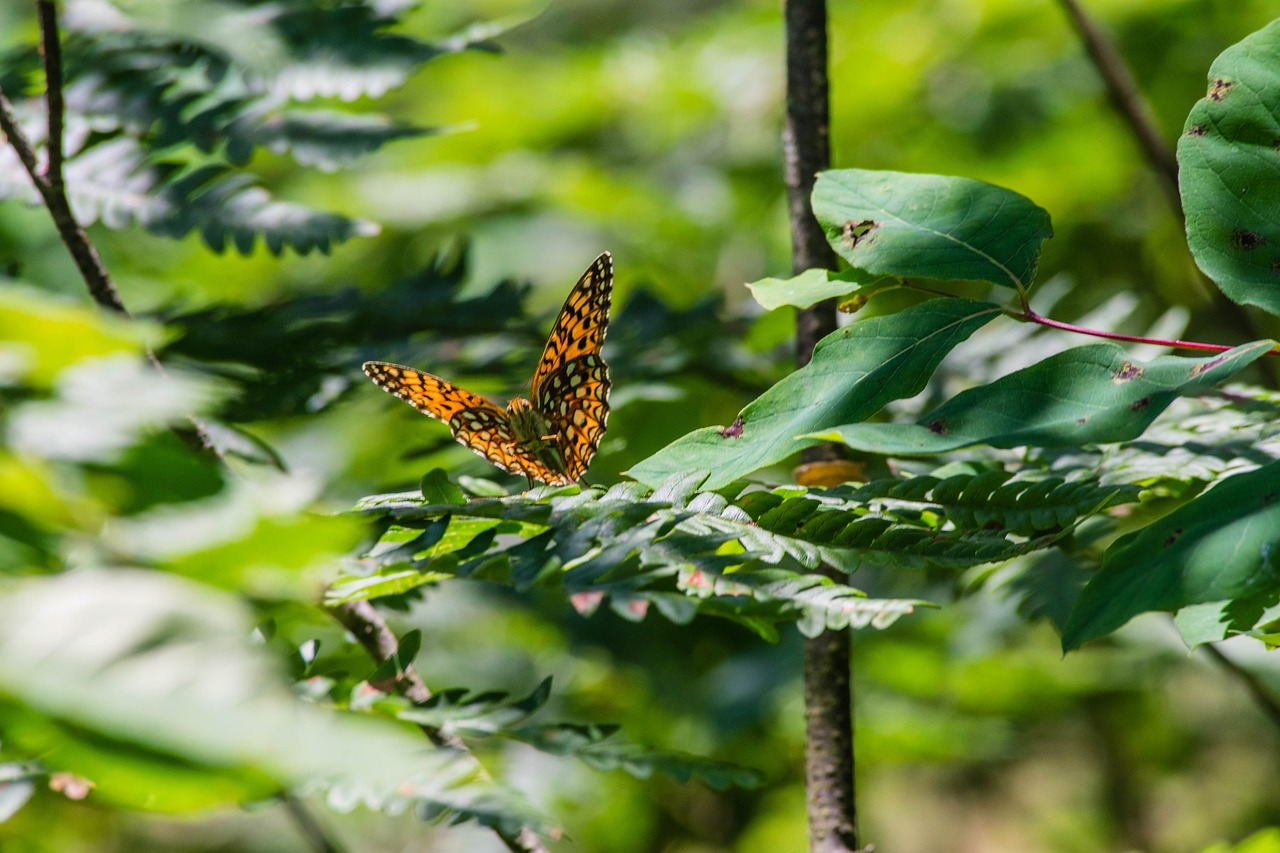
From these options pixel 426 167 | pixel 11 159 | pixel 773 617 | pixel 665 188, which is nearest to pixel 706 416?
pixel 665 188

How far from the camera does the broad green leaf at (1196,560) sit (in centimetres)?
43

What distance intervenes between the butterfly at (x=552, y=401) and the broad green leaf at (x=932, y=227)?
452mm

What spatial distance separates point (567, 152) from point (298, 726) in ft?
8.85

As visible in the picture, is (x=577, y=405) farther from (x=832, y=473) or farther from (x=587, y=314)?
(x=832, y=473)

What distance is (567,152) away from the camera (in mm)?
2859

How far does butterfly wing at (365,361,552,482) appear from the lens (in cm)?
103

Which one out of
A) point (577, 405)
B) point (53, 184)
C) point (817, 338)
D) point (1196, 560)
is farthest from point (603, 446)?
point (1196, 560)

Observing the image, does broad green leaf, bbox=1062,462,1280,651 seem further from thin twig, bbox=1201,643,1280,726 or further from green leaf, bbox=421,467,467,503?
thin twig, bbox=1201,643,1280,726

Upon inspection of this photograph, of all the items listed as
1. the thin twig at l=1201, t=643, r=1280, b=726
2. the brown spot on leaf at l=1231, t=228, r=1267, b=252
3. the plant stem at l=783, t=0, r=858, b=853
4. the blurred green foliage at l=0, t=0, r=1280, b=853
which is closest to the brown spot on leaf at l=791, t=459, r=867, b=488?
the plant stem at l=783, t=0, r=858, b=853

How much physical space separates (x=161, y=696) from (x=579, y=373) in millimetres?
864

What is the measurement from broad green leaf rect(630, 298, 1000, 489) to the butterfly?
0.48 m

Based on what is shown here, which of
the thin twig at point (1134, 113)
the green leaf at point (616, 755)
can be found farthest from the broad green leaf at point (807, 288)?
the thin twig at point (1134, 113)

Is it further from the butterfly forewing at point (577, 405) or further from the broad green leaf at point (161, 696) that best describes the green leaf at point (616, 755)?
the butterfly forewing at point (577, 405)

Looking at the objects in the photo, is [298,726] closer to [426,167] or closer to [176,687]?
[176,687]
